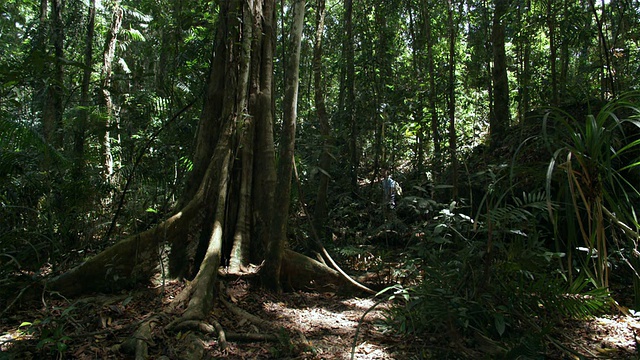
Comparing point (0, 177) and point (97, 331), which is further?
point (0, 177)

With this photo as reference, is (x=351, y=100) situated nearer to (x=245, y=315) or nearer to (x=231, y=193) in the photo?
(x=231, y=193)

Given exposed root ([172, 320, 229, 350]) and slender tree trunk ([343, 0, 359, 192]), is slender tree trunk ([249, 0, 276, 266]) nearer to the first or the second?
exposed root ([172, 320, 229, 350])

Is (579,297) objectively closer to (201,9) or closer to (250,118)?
(250,118)

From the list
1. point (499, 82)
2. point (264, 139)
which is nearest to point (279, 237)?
point (264, 139)

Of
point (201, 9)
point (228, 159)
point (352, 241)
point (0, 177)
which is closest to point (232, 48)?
point (228, 159)

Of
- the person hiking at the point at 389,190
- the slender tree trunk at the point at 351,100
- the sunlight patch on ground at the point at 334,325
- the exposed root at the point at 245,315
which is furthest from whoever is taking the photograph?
the slender tree trunk at the point at 351,100

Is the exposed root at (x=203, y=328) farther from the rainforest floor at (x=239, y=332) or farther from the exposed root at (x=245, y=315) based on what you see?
the exposed root at (x=245, y=315)

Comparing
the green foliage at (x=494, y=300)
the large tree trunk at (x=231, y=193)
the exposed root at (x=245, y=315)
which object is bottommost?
the exposed root at (x=245, y=315)

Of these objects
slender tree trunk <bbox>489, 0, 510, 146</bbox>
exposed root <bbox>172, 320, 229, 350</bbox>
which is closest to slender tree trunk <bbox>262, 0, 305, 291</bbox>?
exposed root <bbox>172, 320, 229, 350</bbox>

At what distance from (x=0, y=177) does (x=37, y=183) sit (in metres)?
0.74

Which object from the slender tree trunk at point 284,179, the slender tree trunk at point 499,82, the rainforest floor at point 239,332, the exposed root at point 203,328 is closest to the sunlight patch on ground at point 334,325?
the rainforest floor at point 239,332

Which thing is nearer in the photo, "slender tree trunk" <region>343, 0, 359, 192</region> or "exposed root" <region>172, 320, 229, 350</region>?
"exposed root" <region>172, 320, 229, 350</region>

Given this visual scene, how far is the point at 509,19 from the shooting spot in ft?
27.5

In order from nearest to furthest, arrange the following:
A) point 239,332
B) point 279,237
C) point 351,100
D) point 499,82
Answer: point 239,332
point 279,237
point 499,82
point 351,100
